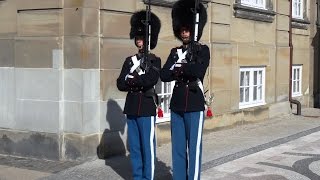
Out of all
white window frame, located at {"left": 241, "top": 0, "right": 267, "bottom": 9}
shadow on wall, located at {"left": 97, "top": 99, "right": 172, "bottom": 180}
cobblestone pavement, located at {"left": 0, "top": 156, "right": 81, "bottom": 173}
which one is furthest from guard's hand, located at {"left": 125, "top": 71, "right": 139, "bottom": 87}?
white window frame, located at {"left": 241, "top": 0, "right": 267, "bottom": 9}

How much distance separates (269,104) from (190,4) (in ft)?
24.6

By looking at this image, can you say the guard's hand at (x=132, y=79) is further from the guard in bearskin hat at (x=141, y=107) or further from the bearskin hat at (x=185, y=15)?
the bearskin hat at (x=185, y=15)

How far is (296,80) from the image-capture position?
51.2ft

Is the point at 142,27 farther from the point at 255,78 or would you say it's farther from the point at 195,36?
the point at 255,78

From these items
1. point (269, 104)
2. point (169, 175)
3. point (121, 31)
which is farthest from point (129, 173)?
point (269, 104)

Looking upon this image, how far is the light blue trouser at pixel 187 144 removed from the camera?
5.84 metres

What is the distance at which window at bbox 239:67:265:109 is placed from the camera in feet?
40.1

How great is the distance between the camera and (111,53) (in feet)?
26.8

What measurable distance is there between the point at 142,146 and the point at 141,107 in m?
0.44

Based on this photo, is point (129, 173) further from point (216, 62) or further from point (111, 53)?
point (216, 62)

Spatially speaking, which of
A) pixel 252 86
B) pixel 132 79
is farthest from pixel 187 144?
pixel 252 86

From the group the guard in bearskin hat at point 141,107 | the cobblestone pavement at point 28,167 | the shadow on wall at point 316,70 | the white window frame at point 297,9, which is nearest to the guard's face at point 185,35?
the guard in bearskin hat at point 141,107

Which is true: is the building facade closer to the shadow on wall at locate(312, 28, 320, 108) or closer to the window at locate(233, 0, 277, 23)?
the window at locate(233, 0, 277, 23)

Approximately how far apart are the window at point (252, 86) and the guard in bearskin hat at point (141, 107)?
5.91m
